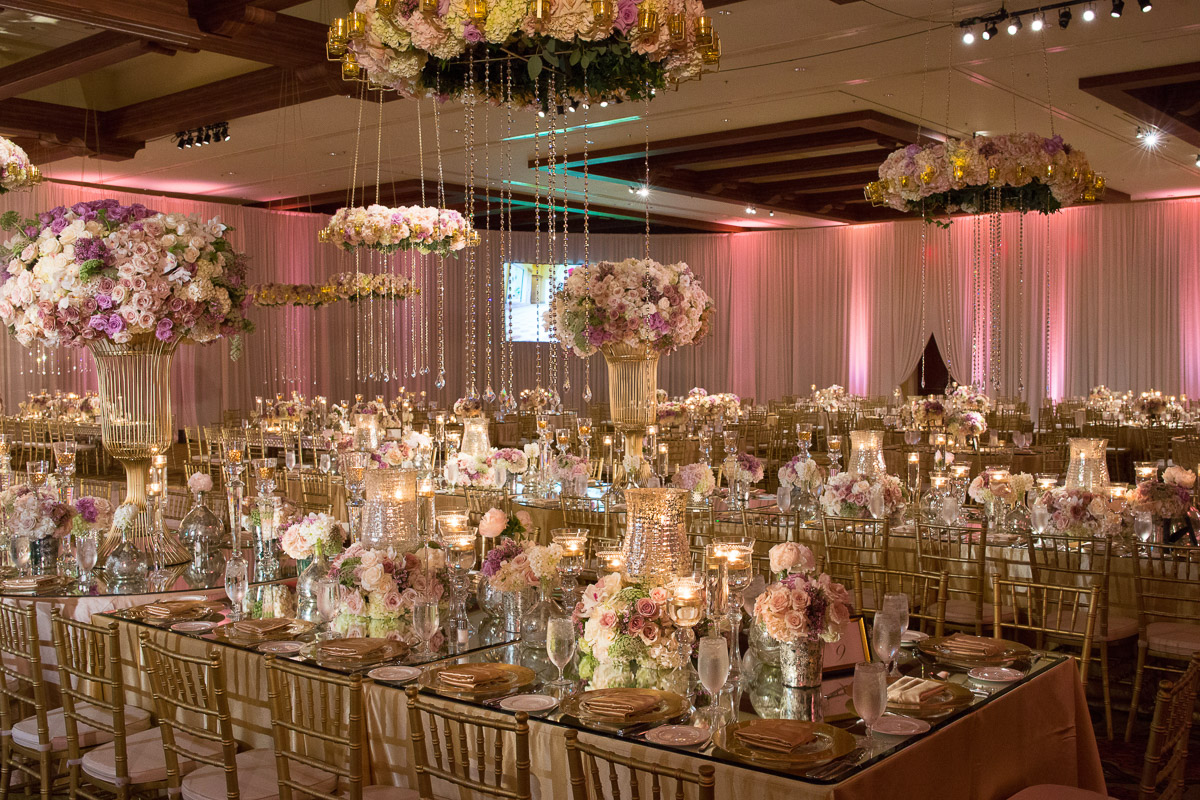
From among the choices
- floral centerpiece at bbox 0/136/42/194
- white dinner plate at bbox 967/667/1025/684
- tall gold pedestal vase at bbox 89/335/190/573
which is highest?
floral centerpiece at bbox 0/136/42/194

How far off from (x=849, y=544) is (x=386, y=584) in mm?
2536

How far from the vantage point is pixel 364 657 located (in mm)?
2936

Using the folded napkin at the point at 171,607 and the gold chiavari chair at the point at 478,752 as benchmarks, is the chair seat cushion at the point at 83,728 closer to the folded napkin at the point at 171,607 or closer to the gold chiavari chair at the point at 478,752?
the folded napkin at the point at 171,607

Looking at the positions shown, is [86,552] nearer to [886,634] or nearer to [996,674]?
[886,634]

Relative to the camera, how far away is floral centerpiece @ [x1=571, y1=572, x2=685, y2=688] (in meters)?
2.72

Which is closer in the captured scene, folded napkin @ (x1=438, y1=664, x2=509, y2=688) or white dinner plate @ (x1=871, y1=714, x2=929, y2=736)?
white dinner plate @ (x1=871, y1=714, x2=929, y2=736)

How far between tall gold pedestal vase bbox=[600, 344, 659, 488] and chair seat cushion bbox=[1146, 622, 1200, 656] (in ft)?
7.79

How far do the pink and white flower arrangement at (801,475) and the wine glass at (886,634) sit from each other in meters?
2.91

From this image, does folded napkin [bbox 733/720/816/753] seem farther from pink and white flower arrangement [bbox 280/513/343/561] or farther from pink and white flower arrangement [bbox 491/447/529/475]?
pink and white flower arrangement [bbox 491/447/529/475]

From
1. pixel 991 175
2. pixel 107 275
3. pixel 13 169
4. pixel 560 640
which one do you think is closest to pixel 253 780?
pixel 560 640

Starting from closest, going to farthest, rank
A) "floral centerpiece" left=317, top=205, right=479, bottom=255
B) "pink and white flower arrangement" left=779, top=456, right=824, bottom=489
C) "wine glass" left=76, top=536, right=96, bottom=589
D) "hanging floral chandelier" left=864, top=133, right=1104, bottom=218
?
"wine glass" left=76, top=536, right=96, bottom=589 → "hanging floral chandelier" left=864, top=133, right=1104, bottom=218 → "pink and white flower arrangement" left=779, top=456, right=824, bottom=489 → "floral centerpiece" left=317, top=205, right=479, bottom=255

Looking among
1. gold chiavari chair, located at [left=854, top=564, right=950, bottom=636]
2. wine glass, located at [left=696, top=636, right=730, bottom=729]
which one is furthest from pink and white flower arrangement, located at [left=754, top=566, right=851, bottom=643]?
gold chiavari chair, located at [left=854, top=564, right=950, bottom=636]

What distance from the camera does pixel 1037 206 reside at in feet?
Result: 18.8

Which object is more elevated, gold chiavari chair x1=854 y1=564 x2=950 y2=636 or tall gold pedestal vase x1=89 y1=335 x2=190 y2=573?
tall gold pedestal vase x1=89 y1=335 x2=190 y2=573
